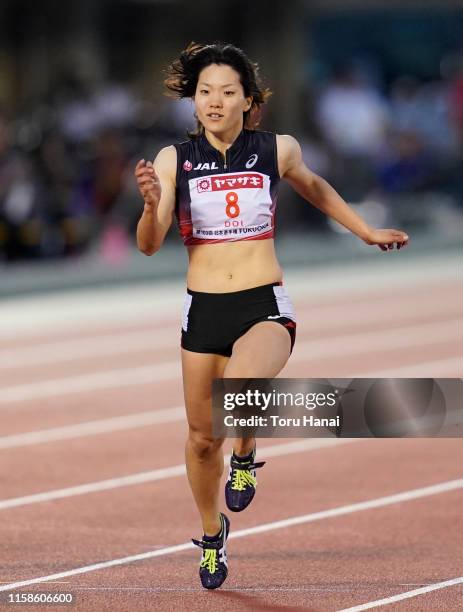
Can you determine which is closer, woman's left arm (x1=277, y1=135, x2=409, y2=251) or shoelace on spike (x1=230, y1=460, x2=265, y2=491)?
woman's left arm (x1=277, y1=135, x2=409, y2=251)

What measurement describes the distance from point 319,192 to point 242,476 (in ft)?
4.05

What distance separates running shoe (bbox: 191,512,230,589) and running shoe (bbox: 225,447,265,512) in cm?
22

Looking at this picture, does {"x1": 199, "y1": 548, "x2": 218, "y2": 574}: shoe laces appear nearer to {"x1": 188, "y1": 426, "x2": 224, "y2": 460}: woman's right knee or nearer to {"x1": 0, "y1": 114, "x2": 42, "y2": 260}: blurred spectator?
{"x1": 188, "y1": 426, "x2": 224, "y2": 460}: woman's right knee

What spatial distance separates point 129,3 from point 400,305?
913 cm

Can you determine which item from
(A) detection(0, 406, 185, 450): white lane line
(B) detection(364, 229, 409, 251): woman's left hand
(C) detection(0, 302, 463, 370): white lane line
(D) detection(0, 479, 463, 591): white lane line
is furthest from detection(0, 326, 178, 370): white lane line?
(B) detection(364, 229, 409, 251): woman's left hand

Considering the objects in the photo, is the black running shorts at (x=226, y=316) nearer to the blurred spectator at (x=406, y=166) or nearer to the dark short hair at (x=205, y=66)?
the dark short hair at (x=205, y=66)

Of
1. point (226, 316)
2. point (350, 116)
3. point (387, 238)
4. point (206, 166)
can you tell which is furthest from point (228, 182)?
point (350, 116)

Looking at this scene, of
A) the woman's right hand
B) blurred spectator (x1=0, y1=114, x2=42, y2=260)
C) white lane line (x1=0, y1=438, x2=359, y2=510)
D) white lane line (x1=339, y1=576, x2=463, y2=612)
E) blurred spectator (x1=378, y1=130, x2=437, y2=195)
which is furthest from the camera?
blurred spectator (x1=378, y1=130, x2=437, y2=195)

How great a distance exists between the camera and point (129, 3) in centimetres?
2623

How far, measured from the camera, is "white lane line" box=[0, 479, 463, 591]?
7.12m

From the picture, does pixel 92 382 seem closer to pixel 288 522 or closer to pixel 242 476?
pixel 288 522

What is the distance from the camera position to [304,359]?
14.8 metres

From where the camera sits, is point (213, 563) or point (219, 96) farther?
point (213, 563)

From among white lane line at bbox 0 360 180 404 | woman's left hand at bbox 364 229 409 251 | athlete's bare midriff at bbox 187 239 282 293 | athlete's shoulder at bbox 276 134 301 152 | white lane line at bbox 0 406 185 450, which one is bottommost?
white lane line at bbox 0 360 180 404
